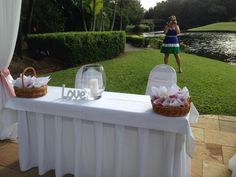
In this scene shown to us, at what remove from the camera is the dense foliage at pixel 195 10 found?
113 feet

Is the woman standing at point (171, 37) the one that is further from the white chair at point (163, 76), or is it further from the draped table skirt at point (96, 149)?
the draped table skirt at point (96, 149)

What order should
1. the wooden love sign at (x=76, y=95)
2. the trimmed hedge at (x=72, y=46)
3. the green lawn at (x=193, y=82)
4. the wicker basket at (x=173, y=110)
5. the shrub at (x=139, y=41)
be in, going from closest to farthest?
the wicker basket at (x=173, y=110)
the wooden love sign at (x=76, y=95)
the green lawn at (x=193, y=82)
the trimmed hedge at (x=72, y=46)
the shrub at (x=139, y=41)

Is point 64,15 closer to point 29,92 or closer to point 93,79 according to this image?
point 29,92

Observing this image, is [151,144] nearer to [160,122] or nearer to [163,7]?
[160,122]

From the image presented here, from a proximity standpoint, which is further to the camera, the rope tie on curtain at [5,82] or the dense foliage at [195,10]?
the dense foliage at [195,10]

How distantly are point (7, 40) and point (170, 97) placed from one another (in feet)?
6.56

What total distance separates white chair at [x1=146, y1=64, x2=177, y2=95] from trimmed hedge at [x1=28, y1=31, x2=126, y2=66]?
20.7 ft

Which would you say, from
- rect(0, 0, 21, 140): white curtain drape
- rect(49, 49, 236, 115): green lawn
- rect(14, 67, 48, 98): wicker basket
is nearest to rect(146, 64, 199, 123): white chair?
rect(14, 67, 48, 98): wicker basket

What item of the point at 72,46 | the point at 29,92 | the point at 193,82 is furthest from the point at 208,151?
the point at 72,46

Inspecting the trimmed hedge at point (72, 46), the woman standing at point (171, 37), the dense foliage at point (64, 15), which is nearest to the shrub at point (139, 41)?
the dense foliage at point (64, 15)

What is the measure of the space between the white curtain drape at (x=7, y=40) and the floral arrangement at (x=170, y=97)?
1551mm

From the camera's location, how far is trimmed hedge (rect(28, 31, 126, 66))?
9062 mm

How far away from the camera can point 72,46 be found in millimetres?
9148

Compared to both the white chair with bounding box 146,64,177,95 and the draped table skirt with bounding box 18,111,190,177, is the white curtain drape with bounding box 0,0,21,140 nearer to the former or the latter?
the draped table skirt with bounding box 18,111,190,177
